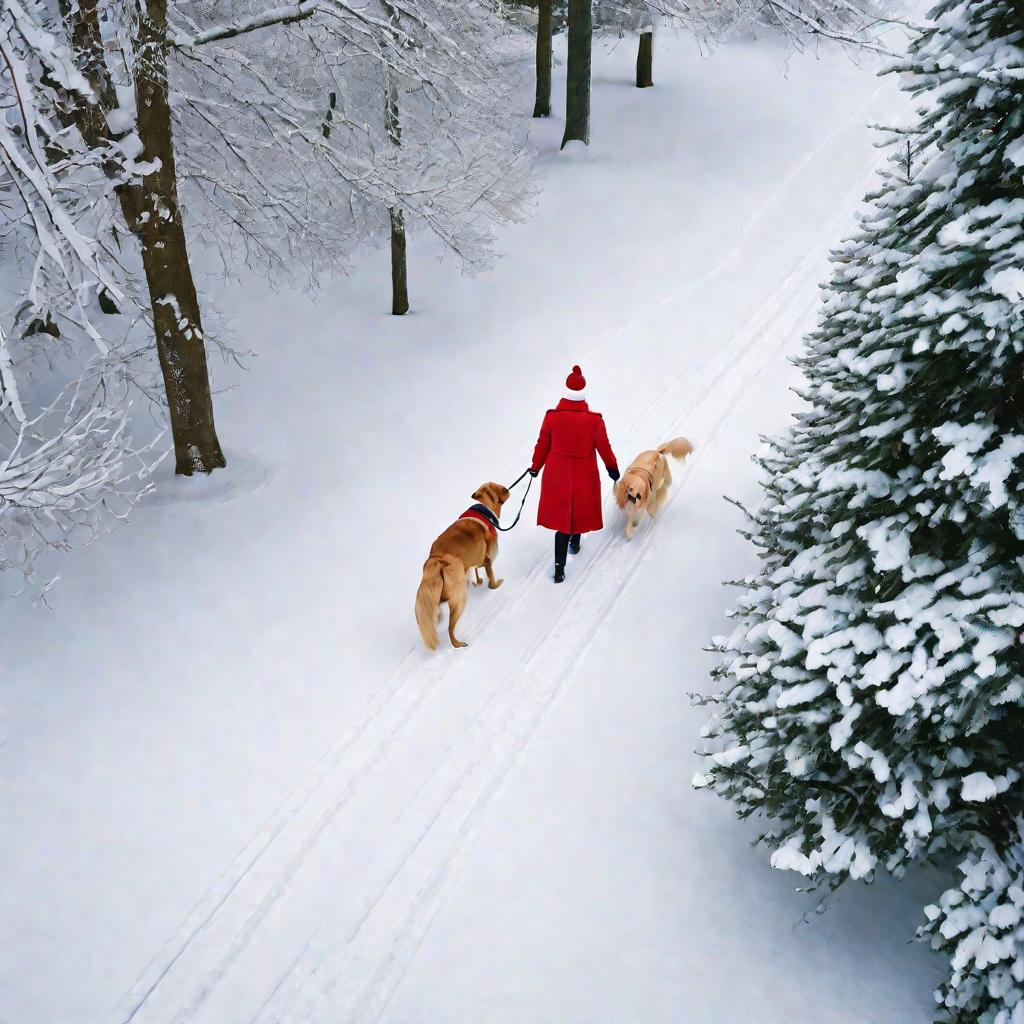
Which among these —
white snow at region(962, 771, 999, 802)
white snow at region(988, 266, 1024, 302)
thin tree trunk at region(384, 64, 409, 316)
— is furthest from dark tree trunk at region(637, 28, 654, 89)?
white snow at region(962, 771, 999, 802)

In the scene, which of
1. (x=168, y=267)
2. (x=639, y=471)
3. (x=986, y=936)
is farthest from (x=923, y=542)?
(x=168, y=267)

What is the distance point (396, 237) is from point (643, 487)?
6.90 metres

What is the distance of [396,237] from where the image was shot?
40.6 ft

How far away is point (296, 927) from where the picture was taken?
182 inches

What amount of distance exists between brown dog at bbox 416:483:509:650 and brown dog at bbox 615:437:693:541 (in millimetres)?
1432

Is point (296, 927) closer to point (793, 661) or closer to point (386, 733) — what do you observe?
point (386, 733)

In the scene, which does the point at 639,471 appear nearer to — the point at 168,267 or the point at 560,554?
the point at 560,554

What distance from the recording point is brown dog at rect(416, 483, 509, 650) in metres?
6.43

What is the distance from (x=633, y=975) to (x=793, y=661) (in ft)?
6.19

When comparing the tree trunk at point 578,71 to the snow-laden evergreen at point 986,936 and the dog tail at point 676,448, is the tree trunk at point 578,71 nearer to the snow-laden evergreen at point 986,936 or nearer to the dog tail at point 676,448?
the dog tail at point 676,448

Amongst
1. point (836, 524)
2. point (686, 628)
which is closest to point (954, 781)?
point (836, 524)

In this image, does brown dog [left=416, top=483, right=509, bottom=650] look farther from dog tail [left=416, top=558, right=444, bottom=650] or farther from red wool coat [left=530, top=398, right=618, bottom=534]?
red wool coat [left=530, top=398, right=618, bottom=534]

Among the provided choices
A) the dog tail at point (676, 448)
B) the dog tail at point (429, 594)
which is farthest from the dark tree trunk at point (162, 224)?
the dog tail at point (676, 448)

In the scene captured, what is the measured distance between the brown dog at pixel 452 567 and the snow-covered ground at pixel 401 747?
34 cm
